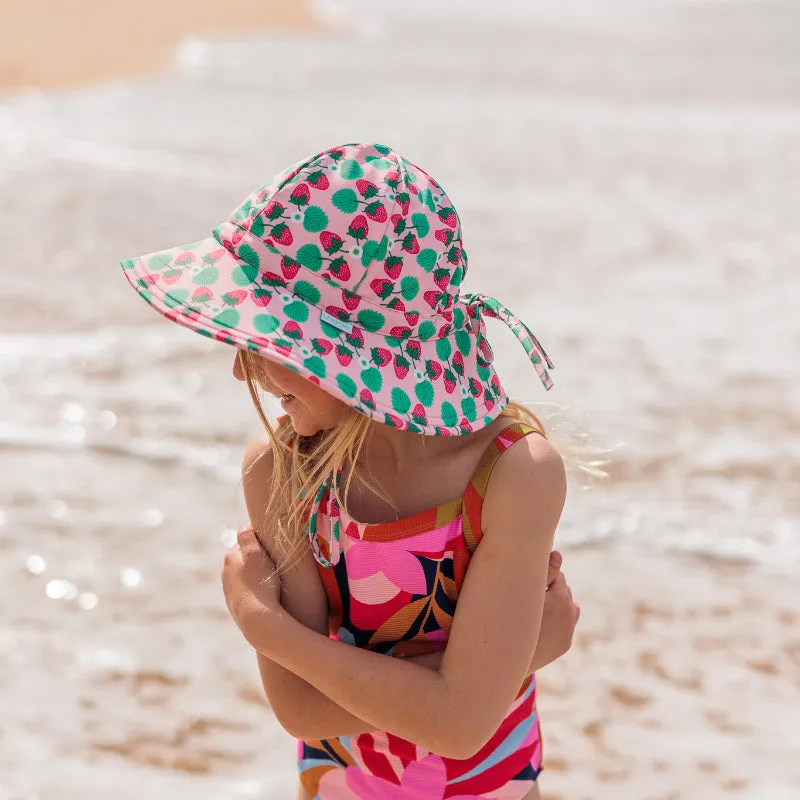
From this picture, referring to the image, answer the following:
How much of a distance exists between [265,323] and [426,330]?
0.29 m

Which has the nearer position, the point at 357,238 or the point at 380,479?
the point at 357,238

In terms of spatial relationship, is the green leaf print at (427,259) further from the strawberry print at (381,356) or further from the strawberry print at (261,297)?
the strawberry print at (261,297)

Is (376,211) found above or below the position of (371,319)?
above

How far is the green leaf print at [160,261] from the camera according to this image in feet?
6.29

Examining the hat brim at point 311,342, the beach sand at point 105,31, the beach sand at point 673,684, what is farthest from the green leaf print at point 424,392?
the beach sand at point 105,31

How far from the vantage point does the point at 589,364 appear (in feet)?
21.2

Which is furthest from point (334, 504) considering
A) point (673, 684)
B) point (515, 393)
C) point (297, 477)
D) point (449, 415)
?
point (515, 393)

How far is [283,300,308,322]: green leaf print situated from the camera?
1.77 meters

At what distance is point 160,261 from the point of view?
1929 millimetres

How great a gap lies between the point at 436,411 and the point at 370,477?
10.8 inches

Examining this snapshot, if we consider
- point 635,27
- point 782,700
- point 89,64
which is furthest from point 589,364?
point 635,27

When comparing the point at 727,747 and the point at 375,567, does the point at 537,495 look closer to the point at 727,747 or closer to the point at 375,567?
the point at 375,567

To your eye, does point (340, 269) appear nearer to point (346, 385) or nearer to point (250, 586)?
point (346, 385)

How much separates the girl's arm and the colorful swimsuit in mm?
49
